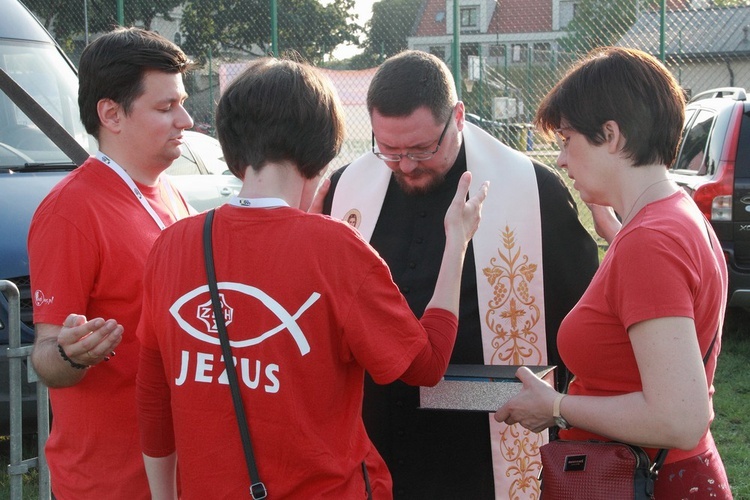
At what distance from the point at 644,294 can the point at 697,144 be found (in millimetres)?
6219

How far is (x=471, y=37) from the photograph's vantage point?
11773 millimetres

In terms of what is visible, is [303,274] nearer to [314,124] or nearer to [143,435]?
[314,124]

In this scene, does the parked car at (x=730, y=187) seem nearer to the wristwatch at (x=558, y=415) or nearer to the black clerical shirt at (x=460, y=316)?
the black clerical shirt at (x=460, y=316)

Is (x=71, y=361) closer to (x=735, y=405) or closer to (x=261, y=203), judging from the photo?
(x=261, y=203)

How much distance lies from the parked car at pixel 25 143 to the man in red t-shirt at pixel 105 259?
7.10 feet

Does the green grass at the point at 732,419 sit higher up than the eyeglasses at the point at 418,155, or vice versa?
the eyeglasses at the point at 418,155

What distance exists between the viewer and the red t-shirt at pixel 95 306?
217 centimetres

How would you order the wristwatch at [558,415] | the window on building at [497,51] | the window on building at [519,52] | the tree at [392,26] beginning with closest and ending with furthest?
the wristwatch at [558,415] → the tree at [392,26] → the window on building at [519,52] → the window on building at [497,51]

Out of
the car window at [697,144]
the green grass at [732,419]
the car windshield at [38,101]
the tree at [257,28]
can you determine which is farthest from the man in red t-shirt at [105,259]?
the tree at [257,28]

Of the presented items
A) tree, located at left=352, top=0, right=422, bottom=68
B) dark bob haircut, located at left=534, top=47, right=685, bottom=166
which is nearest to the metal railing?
dark bob haircut, located at left=534, top=47, right=685, bottom=166

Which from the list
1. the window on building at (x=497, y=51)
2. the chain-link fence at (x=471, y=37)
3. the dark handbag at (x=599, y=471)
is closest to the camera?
the dark handbag at (x=599, y=471)

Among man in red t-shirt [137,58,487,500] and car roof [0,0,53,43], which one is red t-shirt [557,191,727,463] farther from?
car roof [0,0,53,43]

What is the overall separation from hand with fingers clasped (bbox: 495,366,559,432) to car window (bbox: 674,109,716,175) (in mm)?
5264

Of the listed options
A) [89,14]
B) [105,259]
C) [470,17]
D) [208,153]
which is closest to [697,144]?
[208,153]
